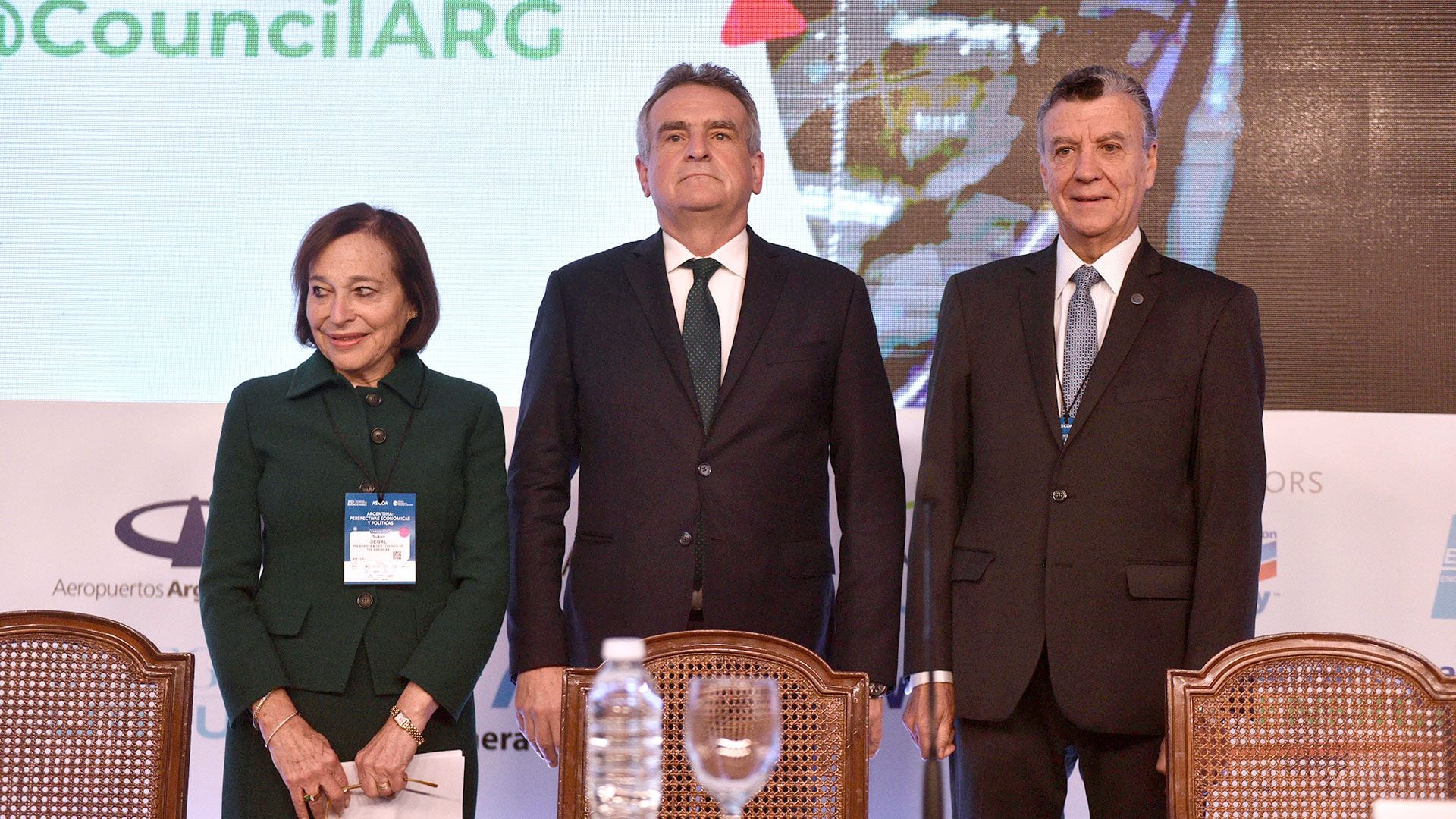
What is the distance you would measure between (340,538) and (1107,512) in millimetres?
1401

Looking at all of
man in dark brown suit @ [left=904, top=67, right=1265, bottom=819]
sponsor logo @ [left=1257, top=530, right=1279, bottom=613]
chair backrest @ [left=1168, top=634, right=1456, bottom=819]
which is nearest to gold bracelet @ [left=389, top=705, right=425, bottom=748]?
man in dark brown suit @ [left=904, top=67, right=1265, bottom=819]

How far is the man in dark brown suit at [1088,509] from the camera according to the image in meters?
2.41

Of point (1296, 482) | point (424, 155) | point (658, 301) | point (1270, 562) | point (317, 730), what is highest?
point (424, 155)

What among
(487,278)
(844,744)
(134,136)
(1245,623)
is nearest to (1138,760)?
(1245,623)

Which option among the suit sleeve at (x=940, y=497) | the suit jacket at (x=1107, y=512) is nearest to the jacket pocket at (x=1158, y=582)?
the suit jacket at (x=1107, y=512)

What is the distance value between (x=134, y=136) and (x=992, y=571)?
9.89 ft

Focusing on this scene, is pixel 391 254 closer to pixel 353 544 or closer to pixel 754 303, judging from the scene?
pixel 353 544

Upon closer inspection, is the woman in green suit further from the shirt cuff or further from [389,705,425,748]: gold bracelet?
the shirt cuff

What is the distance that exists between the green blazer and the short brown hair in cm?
9

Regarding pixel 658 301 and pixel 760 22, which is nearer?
pixel 658 301

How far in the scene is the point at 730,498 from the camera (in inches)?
101

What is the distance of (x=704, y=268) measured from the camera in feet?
9.04

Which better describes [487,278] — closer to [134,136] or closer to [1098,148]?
[134,136]

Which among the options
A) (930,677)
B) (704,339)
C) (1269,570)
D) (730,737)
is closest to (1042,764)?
(930,677)
